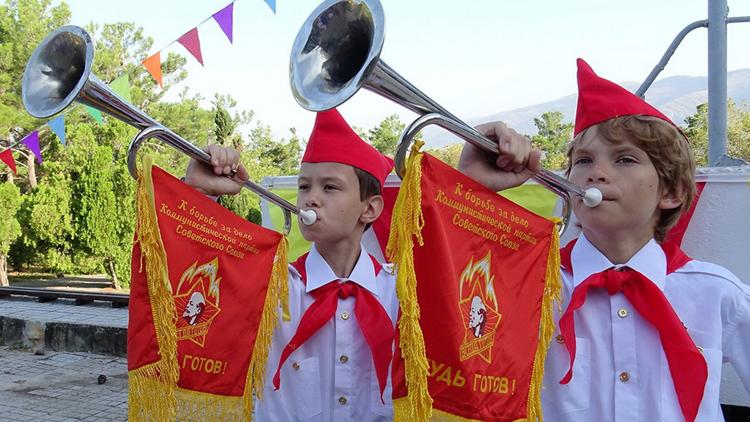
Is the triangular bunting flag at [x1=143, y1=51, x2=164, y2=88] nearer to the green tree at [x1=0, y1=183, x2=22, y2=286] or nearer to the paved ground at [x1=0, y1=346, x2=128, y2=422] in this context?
the paved ground at [x1=0, y1=346, x2=128, y2=422]

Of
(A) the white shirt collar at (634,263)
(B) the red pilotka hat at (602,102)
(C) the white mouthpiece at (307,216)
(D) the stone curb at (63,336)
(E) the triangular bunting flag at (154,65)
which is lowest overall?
(A) the white shirt collar at (634,263)

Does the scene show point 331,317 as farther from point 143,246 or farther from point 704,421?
point 704,421

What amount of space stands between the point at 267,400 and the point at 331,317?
1.36 feet

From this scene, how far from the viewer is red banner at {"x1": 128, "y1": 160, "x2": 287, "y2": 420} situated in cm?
240

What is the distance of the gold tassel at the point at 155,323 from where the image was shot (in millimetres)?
2375

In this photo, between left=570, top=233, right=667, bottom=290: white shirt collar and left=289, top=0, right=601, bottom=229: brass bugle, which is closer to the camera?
left=289, top=0, right=601, bottom=229: brass bugle

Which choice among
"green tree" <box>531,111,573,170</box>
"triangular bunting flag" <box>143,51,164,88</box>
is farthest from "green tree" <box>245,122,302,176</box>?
"triangular bunting flag" <box>143,51,164,88</box>

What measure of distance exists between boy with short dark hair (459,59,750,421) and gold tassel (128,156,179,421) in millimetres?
1100

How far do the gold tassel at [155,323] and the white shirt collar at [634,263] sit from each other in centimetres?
134

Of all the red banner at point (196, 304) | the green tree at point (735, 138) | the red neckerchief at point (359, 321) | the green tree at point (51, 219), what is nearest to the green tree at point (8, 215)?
the green tree at point (51, 219)

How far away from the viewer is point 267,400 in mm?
2639

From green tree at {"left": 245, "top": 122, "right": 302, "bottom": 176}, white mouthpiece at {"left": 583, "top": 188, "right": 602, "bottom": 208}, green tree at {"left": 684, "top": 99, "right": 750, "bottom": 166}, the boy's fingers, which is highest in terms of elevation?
green tree at {"left": 245, "top": 122, "right": 302, "bottom": 176}

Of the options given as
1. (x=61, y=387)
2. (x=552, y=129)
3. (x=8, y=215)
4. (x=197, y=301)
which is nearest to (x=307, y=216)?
(x=197, y=301)

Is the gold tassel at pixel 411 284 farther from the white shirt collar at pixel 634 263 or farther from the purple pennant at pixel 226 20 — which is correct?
the purple pennant at pixel 226 20
